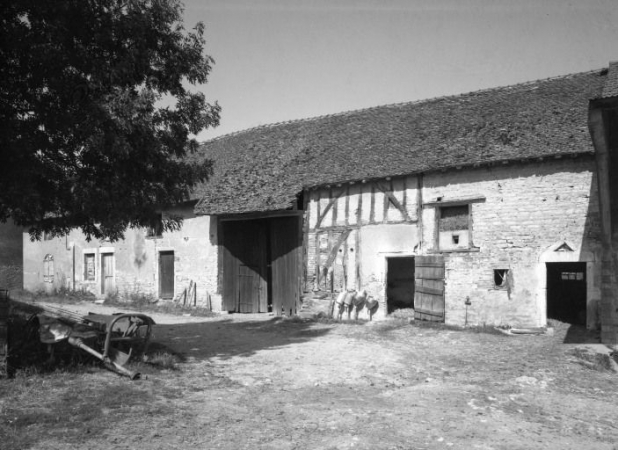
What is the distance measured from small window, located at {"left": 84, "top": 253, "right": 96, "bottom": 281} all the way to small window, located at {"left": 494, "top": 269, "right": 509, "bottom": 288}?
53.8 ft

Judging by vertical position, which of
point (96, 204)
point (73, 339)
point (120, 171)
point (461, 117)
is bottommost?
point (73, 339)

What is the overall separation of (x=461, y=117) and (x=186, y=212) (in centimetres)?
992

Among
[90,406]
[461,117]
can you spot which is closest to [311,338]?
[90,406]

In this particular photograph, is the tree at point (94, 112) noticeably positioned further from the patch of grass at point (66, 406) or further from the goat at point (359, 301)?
the goat at point (359, 301)

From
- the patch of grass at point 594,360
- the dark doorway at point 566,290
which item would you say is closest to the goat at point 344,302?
the dark doorway at point 566,290

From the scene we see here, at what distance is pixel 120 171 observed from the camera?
8906 millimetres

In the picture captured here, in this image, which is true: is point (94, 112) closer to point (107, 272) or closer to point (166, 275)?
point (166, 275)

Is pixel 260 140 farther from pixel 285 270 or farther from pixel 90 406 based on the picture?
pixel 90 406

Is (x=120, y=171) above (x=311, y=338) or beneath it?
above

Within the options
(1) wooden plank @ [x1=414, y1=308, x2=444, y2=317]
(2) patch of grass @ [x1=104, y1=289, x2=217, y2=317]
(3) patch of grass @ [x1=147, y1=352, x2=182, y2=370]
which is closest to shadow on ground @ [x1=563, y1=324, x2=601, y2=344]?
(1) wooden plank @ [x1=414, y1=308, x2=444, y2=317]

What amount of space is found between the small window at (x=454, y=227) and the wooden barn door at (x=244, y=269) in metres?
6.33

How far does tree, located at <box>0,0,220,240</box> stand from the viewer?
25.8 feet

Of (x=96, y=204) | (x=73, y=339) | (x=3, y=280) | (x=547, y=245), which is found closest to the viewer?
(x=73, y=339)

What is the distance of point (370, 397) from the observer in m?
7.15
